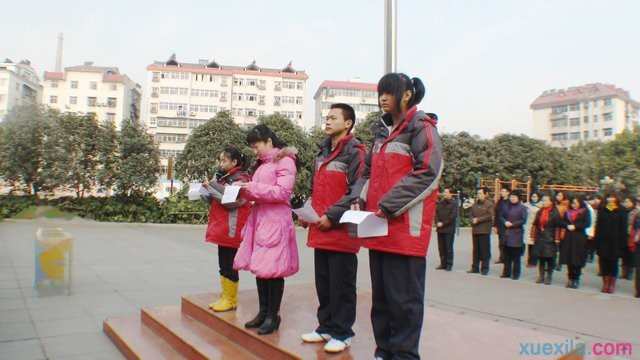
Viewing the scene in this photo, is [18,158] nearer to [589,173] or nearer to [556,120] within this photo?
[589,173]

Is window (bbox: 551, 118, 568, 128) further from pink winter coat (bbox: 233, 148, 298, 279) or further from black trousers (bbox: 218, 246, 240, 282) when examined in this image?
pink winter coat (bbox: 233, 148, 298, 279)

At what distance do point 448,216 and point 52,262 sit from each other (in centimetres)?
674

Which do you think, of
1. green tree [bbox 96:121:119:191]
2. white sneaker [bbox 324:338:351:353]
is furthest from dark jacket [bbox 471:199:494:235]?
green tree [bbox 96:121:119:191]

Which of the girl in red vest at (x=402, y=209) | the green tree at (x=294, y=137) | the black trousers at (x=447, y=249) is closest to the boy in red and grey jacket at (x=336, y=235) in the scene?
the girl in red vest at (x=402, y=209)

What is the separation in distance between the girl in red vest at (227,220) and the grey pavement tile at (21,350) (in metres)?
1.52

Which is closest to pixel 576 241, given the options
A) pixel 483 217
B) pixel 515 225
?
pixel 515 225

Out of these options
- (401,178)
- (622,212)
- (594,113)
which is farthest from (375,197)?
(594,113)

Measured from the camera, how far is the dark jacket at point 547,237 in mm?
7871

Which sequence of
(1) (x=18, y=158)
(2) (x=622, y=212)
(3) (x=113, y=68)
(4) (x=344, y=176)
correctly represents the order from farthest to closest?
1. (3) (x=113, y=68)
2. (1) (x=18, y=158)
3. (2) (x=622, y=212)
4. (4) (x=344, y=176)

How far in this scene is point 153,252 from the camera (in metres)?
11.0

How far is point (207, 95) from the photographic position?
63.0 meters

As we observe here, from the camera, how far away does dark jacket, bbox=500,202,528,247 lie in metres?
8.26

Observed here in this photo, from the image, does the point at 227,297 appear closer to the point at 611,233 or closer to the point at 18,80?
the point at 611,233

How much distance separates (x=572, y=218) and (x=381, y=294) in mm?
6502
